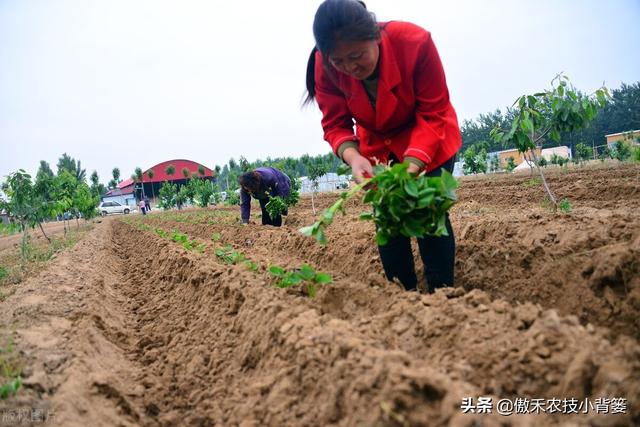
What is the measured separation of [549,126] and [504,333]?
6371mm

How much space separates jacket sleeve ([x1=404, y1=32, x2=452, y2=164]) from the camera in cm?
247

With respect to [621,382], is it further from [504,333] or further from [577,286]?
[577,286]

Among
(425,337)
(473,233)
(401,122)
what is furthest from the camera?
(473,233)

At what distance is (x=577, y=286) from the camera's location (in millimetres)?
2582

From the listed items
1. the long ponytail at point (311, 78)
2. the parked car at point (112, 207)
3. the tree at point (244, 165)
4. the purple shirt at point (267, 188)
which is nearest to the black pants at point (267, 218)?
the purple shirt at point (267, 188)

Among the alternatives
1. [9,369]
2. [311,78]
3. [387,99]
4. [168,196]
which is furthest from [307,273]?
[168,196]

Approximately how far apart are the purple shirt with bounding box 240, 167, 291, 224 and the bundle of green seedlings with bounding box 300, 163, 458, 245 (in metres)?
6.39

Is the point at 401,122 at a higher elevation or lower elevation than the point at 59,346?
higher

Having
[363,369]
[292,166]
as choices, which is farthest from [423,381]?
[292,166]

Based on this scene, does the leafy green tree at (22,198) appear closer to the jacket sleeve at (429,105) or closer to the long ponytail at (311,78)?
the long ponytail at (311,78)

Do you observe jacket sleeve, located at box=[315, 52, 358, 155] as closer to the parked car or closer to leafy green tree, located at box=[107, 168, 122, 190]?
the parked car

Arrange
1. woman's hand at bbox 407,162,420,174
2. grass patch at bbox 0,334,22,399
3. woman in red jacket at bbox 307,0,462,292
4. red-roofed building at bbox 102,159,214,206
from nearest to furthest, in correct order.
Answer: grass patch at bbox 0,334,22,399 → woman in red jacket at bbox 307,0,462,292 → woman's hand at bbox 407,162,420,174 → red-roofed building at bbox 102,159,214,206

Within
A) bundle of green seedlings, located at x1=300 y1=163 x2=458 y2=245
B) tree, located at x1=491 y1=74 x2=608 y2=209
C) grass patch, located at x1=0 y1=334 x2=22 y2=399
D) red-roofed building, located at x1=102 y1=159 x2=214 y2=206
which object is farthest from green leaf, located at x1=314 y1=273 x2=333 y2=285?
red-roofed building, located at x1=102 y1=159 x2=214 y2=206

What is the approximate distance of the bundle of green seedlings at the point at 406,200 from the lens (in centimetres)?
216
